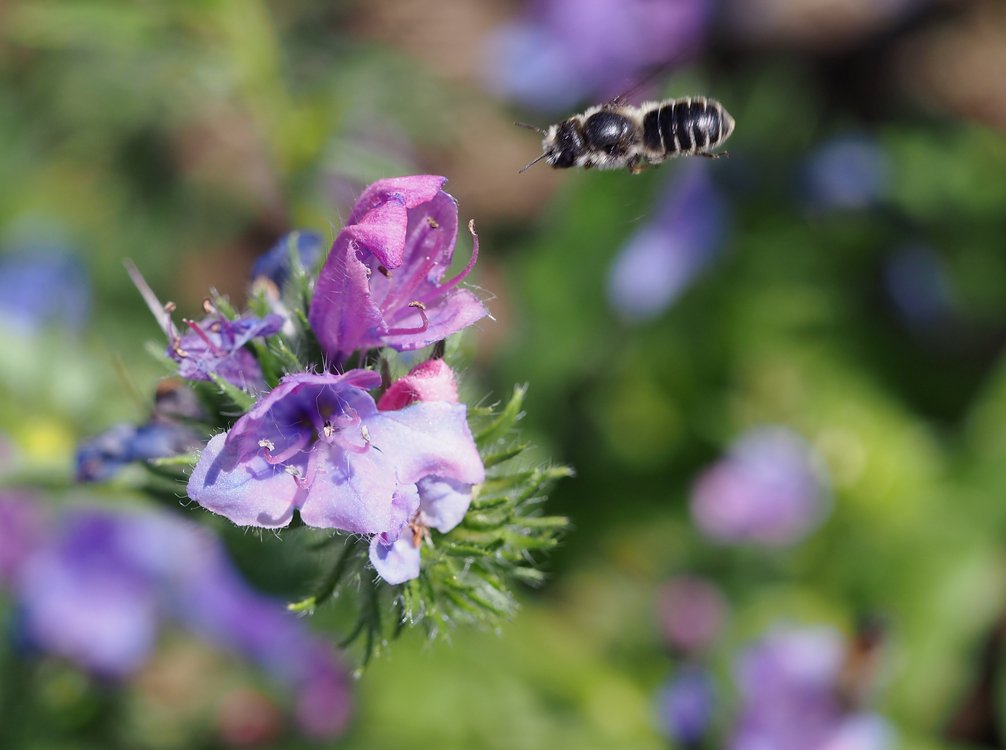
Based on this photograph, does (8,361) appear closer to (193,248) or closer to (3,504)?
(3,504)

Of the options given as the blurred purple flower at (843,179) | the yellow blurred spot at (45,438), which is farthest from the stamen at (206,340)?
the blurred purple flower at (843,179)

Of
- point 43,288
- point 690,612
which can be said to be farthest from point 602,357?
point 43,288

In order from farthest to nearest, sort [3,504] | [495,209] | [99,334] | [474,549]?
[495,209]
[99,334]
[3,504]
[474,549]

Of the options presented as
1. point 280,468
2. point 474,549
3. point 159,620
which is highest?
point 280,468

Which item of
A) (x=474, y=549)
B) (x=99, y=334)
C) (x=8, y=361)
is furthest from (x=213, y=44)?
(x=474, y=549)

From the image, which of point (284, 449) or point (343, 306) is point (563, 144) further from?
point (284, 449)

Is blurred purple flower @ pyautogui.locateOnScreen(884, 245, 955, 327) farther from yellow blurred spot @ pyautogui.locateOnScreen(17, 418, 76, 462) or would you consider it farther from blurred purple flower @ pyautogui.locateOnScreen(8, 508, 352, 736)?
yellow blurred spot @ pyautogui.locateOnScreen(17, 418, 76, 462)

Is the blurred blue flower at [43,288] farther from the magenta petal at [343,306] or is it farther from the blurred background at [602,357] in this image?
the magenta petal at [343,306]

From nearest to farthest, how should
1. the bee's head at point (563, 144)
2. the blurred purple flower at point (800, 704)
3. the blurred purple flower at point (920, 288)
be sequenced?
the bee's head at point (563, 144), the blurred purple flower at point (800, 704), the blurred purple flower at point (920, 288)
